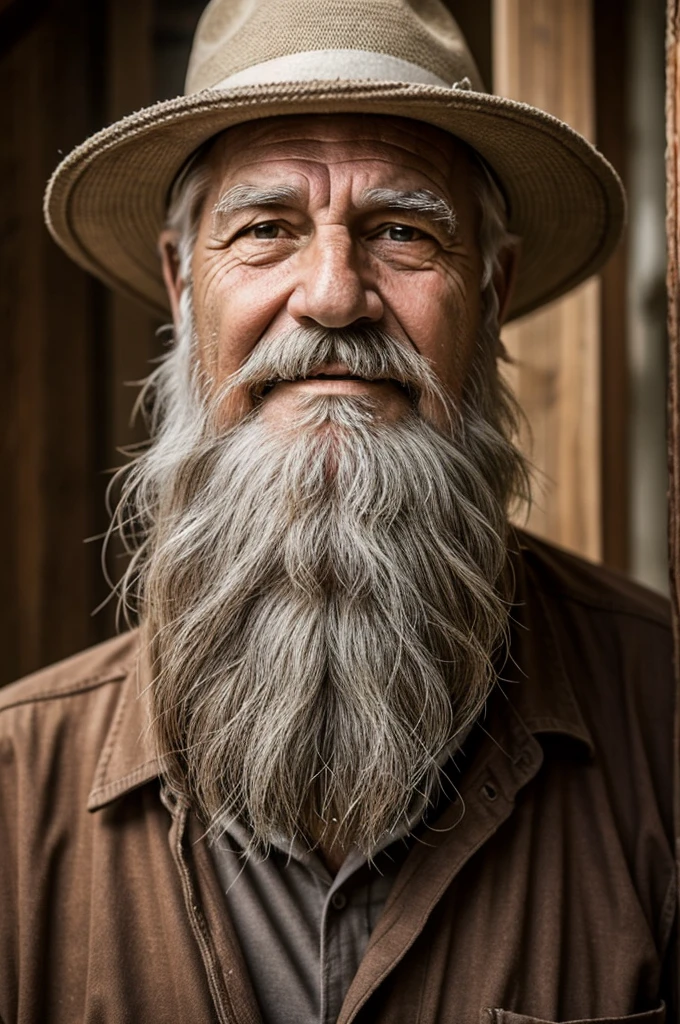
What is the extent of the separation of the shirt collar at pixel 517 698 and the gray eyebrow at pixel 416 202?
59 cm

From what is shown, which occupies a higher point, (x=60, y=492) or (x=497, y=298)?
(x=497, y=298)

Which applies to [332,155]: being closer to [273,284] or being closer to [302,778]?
[273,284]

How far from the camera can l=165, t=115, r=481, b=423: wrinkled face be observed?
1682mm

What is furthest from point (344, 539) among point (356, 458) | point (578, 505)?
point (578, 505)

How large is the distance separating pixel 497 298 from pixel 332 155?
0.46 meters

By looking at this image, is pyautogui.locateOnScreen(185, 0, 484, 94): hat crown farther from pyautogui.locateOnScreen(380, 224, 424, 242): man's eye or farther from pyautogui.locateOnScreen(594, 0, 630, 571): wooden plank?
pyautogui.locateOnScreen(594, 0, 630, 571): wooden plank

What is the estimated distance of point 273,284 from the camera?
171 centimetres

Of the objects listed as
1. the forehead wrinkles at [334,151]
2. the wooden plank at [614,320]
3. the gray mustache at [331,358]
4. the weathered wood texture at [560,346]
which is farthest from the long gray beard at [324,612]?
Result: the wooden plank at [614,320]

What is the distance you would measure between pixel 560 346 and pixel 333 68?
1121 mm

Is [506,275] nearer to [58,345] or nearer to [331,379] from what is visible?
[331,379]

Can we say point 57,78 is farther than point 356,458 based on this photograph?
Yes

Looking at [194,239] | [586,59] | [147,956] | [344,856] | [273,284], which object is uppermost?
[586,59]

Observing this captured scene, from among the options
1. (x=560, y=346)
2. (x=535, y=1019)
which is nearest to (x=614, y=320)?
(x=560, y=346)

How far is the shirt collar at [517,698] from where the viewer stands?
1.76 meters
